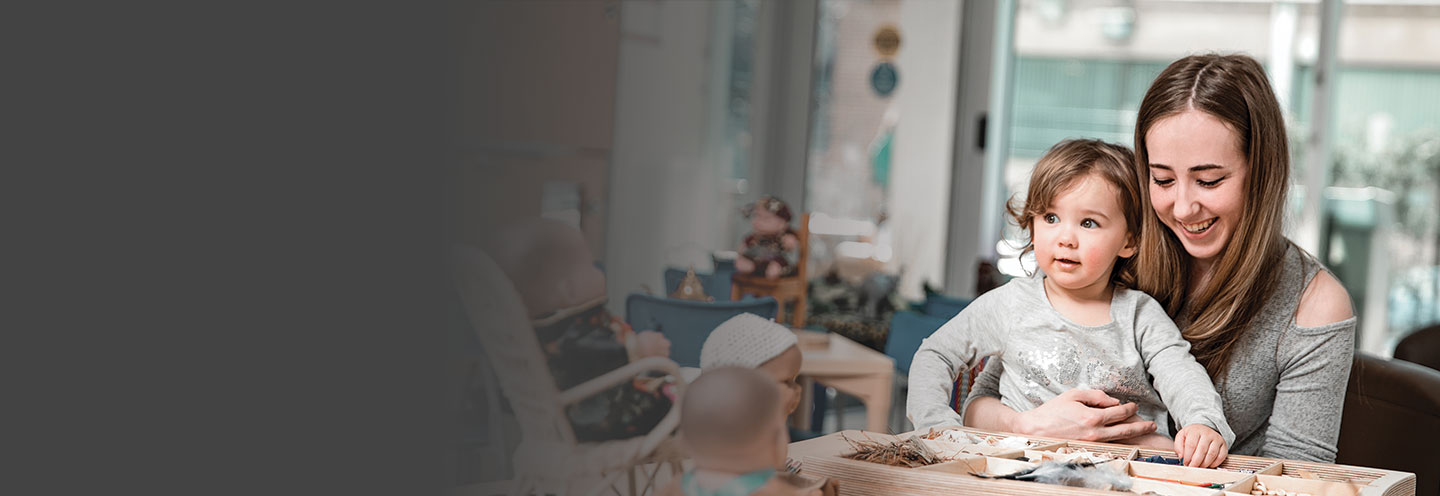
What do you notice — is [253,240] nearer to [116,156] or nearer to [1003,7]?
[116,156]

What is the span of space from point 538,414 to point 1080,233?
0.63 metres

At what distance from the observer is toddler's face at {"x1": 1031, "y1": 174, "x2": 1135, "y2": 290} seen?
39.9 inches

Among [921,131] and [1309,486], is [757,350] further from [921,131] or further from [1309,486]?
[921,131]

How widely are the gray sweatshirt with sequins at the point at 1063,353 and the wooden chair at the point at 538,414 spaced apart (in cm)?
48

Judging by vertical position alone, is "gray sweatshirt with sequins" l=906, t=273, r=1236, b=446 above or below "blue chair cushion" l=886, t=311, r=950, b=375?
above

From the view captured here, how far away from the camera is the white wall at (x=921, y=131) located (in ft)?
13.1

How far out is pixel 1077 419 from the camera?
938mm

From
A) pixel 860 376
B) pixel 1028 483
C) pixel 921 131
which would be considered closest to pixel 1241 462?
pixel 1028 483

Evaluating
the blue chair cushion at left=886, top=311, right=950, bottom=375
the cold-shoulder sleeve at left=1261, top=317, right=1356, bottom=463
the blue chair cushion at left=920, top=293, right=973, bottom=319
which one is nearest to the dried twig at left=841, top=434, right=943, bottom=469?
the cold-shoulder sleeve at left=1261, top=317, right=1356, bottom=463

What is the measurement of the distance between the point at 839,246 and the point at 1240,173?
8.52 ft

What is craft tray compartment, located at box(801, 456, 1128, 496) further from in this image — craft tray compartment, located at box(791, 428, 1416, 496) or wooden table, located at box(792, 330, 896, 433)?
wooden table, located at box(792, 330, 896, 433)

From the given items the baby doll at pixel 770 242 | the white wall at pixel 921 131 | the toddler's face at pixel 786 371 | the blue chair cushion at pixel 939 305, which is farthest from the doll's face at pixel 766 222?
the white wall at pixel 921 131

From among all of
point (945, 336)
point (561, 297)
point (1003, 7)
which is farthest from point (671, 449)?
point (1003, 7)

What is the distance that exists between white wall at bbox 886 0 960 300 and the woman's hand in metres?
3.01
